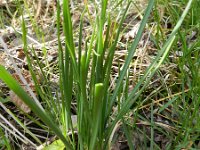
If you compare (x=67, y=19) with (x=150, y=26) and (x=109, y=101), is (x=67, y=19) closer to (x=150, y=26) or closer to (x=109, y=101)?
(x=109, y=101)

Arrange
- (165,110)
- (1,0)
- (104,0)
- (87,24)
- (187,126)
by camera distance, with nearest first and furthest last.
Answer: (104,0), (187,126), (165,110), (87,24), (1,0)

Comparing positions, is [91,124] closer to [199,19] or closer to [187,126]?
[187,126]

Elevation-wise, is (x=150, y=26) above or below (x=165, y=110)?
above

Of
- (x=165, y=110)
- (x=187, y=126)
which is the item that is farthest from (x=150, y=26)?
(x=187, y=126)

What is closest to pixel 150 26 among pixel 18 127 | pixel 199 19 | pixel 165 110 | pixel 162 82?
pixel 199 19

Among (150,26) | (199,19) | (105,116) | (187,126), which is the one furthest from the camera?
(150,26)

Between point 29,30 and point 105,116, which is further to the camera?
point 29,30

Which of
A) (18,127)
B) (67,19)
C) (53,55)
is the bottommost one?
(18,127)
